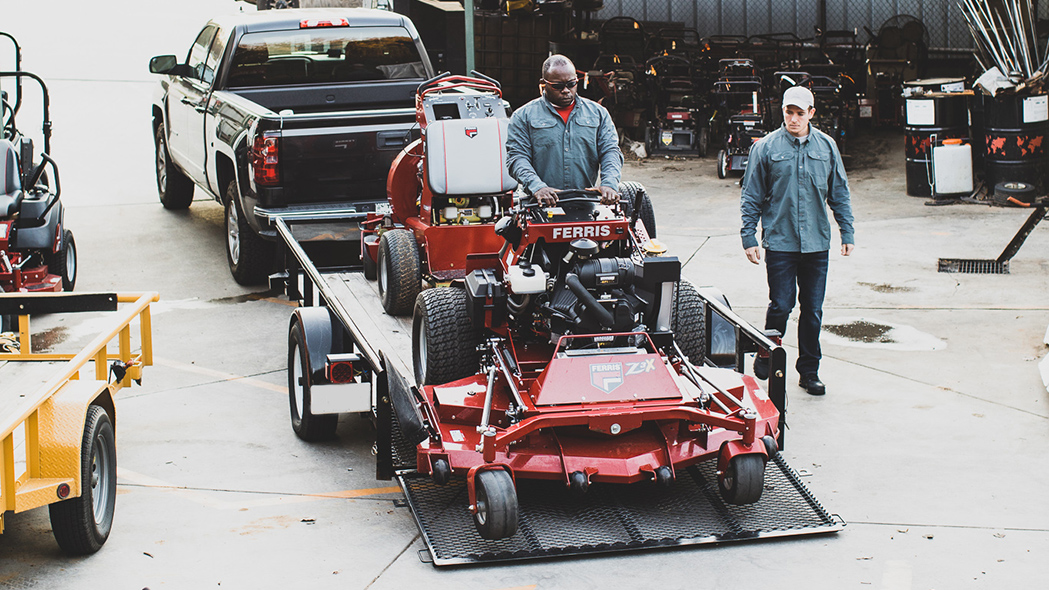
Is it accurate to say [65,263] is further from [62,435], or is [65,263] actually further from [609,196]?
[609,196]

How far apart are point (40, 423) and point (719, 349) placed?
3.51m

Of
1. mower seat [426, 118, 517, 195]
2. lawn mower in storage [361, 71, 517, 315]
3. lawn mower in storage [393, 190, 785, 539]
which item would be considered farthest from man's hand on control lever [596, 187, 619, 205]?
lawn mower in storage [361, 71, 517, 315]

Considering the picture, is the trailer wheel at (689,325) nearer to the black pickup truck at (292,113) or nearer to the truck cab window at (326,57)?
the black pickup truck at (292,113)

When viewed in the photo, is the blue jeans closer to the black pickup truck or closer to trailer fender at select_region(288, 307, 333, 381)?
trailer fender at select_region(288, 307, 333, 381)

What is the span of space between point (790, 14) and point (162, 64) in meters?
14.3

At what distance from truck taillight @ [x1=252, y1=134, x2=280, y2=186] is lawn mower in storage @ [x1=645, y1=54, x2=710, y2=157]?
9.09m

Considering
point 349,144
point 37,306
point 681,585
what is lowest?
point 681,585

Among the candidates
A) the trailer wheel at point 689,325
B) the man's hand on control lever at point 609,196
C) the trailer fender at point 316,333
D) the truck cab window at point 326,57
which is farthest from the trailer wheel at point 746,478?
the truck cab window at point 326,57

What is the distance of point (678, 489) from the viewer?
544cm

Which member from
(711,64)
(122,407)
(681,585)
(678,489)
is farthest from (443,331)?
(711,64)

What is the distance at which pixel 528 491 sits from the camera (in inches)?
212

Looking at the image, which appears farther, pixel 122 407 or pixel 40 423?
pixel 122 407

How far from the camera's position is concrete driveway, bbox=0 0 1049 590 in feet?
15.6

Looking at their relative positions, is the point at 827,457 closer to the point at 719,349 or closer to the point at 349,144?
the point at 719,349
